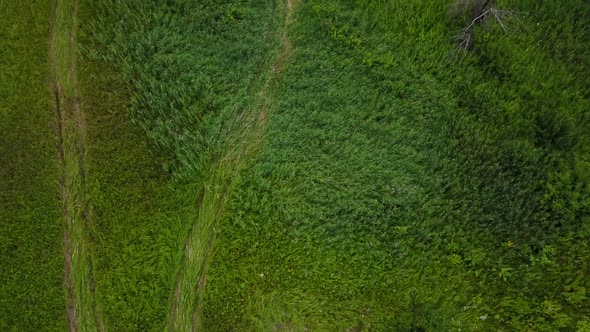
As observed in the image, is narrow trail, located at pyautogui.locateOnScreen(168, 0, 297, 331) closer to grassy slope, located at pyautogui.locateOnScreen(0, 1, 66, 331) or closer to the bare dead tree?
grassy slope, located at pyautogui.locateOnScreen(0, 1, 66, 331)

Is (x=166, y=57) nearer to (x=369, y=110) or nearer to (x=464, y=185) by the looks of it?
(x=369, y=110)

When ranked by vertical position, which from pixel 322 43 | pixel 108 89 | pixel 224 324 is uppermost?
pixel 322 43

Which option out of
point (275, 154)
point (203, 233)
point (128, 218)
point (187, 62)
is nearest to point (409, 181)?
point (275, 154)

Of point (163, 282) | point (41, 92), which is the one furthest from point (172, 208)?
point (41, 92)

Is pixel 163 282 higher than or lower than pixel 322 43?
lower

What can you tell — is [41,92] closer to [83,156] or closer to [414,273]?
[83,156]

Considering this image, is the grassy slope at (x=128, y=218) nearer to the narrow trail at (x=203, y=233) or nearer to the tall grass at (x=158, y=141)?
the tall grass at (x=158, y=141)
